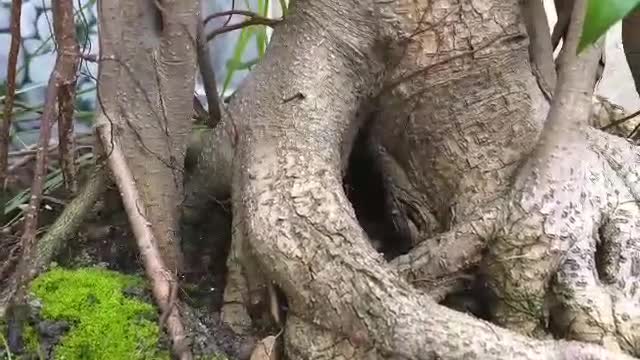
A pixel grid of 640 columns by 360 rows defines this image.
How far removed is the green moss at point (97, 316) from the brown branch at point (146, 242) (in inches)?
0.9

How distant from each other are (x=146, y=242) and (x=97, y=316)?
0.31 ft

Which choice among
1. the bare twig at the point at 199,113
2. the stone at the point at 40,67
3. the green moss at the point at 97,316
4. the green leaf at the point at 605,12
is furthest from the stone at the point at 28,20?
the green leaf at the point at 605,12

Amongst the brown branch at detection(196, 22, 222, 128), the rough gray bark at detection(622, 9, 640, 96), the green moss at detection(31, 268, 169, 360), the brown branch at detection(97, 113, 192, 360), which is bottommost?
the green moss at detection(31, 268, 169, 360)

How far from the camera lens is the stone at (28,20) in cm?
175

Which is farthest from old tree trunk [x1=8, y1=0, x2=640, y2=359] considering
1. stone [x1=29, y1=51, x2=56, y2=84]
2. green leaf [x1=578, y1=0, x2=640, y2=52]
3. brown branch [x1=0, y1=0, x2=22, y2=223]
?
stone [x1=29, y1=51, x2=56, y2=84]

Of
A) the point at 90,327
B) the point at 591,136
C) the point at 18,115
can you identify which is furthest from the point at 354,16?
the point at 18,115

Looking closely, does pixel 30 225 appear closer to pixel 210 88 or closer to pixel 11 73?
pixel 11 73

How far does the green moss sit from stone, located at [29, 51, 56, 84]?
0.93 m

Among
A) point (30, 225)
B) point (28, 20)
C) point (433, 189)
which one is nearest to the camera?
point (30, 225)

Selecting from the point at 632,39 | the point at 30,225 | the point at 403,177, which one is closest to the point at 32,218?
the point at 30,225

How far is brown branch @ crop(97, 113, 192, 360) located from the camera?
86 cm

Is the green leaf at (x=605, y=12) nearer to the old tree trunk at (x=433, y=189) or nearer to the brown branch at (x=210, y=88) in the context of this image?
the old tree trunk at (x=433, y=189)

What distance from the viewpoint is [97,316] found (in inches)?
34.5

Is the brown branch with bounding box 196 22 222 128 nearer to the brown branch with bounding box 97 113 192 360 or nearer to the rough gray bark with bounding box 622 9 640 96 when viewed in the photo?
the brown branch with bounding box 97 113 192 360
